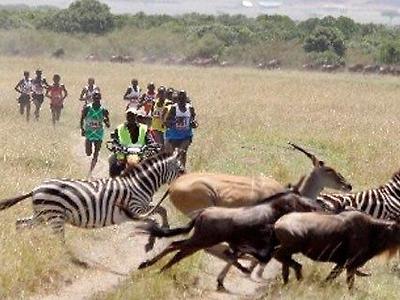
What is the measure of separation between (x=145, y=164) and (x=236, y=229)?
2620 millimetres

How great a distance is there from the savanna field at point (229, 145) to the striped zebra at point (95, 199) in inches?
10.5

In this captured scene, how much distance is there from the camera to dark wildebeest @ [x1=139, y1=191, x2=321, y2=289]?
9.39 metres

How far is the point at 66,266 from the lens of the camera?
10.4m

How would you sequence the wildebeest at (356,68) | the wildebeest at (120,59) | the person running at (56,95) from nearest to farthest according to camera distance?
the person running at (56,95) < the wildebeest at (356,68) < the wildebeest at (120,59)

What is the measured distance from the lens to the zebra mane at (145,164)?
11.7m

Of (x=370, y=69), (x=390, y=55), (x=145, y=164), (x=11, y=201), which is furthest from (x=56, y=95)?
(x=390, y=55)

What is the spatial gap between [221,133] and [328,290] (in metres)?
14.0

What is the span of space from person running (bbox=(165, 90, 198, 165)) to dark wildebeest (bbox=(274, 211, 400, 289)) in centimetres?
608

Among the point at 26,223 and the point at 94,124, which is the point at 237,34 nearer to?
the point at 94,124

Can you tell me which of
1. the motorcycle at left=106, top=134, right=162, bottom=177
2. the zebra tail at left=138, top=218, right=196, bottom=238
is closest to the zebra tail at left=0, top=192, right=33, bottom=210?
the zebra tail at left=138, top=218, right=196, bottom=238

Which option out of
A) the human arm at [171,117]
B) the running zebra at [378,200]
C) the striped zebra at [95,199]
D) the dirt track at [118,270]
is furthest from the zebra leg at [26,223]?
the human arm at [171,117]

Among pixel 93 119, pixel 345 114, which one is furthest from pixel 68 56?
pixel 93 119

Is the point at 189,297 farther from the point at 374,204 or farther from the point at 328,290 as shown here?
the point at 374,204

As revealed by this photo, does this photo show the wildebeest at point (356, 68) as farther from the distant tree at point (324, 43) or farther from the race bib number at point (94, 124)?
the race bib number at point (94, 124)
